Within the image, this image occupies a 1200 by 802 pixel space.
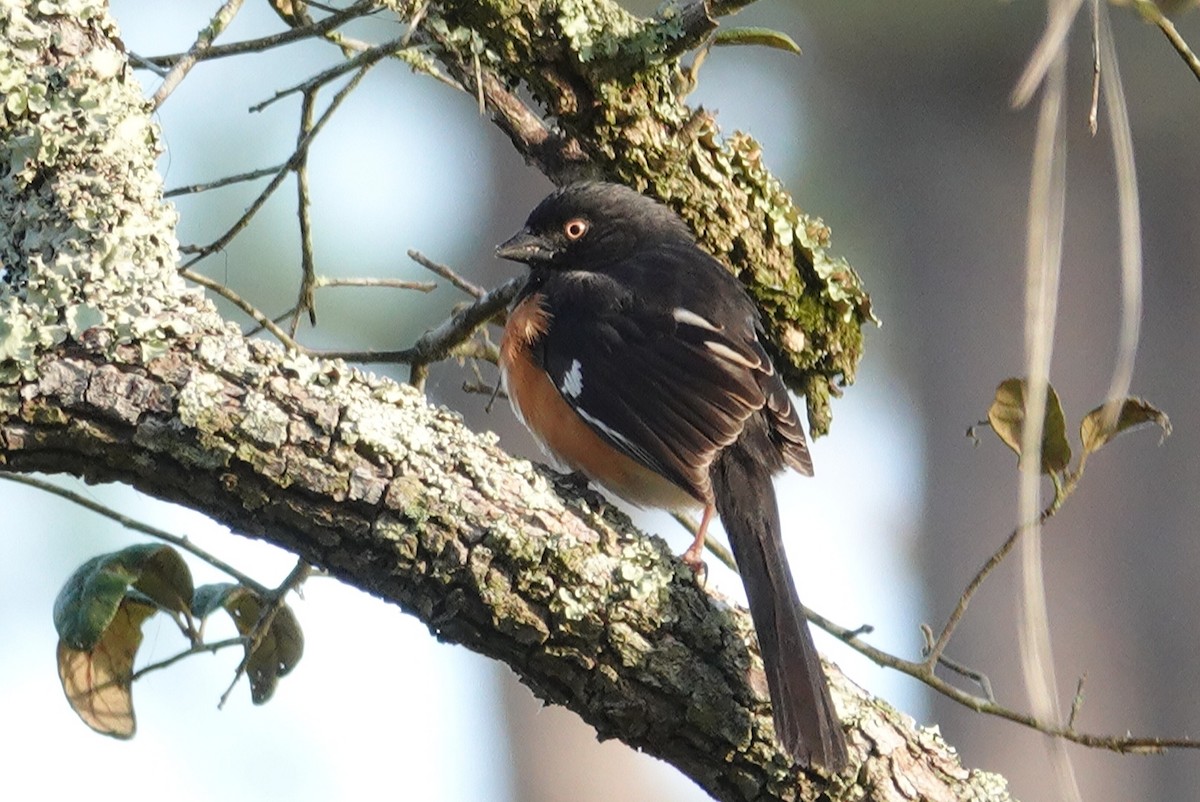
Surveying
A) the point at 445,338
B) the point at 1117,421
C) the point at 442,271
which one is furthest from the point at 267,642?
the point at 1117,421

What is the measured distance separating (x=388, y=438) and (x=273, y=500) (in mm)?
200

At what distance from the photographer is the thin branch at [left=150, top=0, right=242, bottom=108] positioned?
103 inches

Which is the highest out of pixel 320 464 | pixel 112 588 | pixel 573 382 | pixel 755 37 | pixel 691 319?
pixel 755 37

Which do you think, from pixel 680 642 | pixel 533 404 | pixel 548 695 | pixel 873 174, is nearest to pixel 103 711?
pixel 548 695

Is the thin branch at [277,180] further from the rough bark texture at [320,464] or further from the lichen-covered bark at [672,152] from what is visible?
the rough bark texture at [320,464]

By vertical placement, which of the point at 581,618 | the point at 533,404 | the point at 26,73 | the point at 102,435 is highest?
the point at 533,404

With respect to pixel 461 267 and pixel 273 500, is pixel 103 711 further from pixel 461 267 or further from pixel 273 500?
pixel 461 267

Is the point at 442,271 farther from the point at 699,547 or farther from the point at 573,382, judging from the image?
the point at 699,547

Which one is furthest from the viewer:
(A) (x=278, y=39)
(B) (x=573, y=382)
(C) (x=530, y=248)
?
(C) (x=530, y=248)

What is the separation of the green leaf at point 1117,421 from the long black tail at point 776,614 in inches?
23.3

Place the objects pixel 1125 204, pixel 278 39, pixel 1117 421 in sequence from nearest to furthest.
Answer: pixel 1125 204 < pixel 1117 421 < pixel 278 39

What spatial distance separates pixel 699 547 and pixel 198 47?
143 centimetres

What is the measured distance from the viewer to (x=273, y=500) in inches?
86.7

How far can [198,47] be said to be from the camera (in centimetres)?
280
